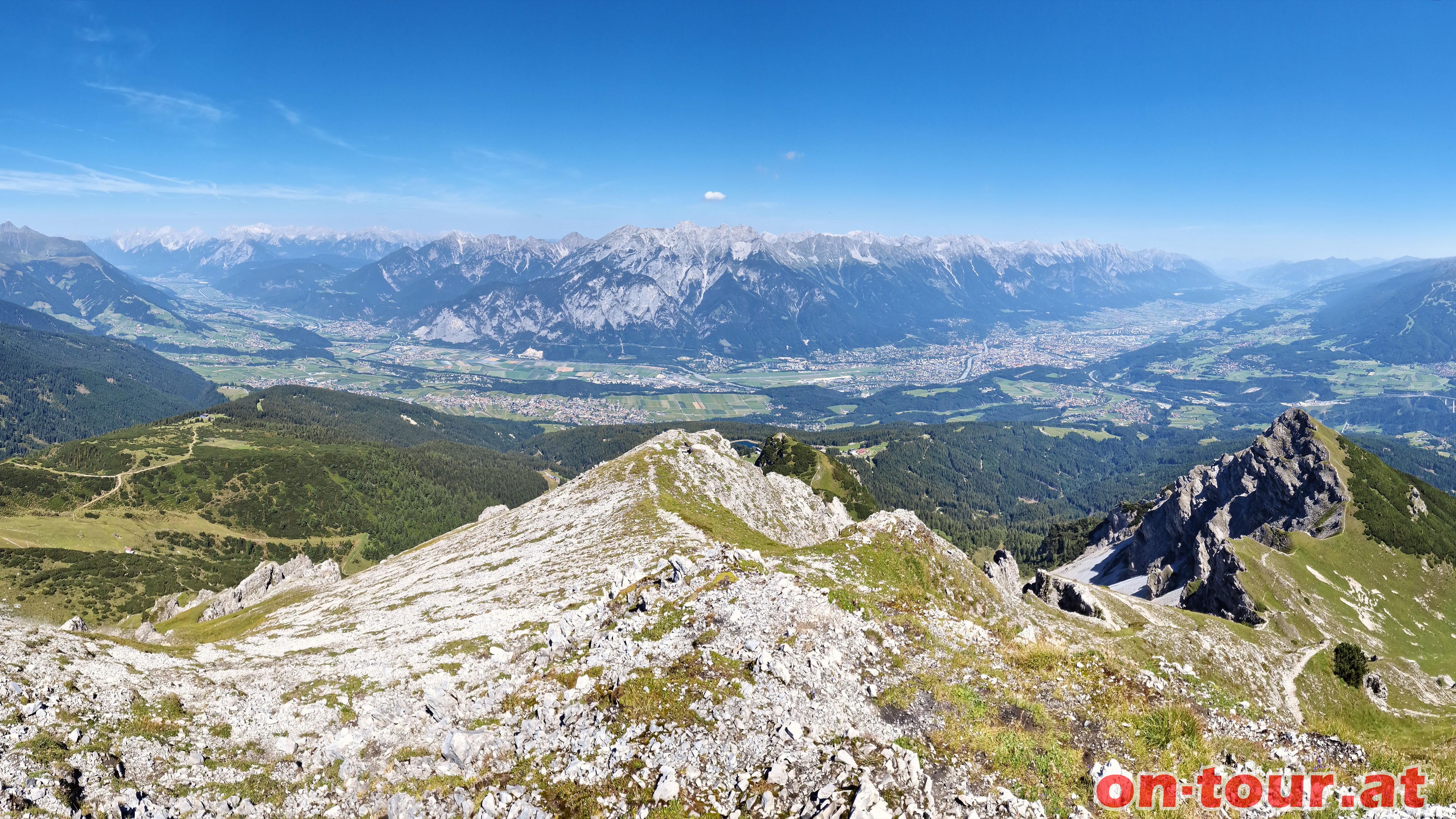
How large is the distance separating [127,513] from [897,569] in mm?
265890

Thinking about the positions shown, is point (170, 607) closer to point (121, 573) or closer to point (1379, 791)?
point (121, 573)

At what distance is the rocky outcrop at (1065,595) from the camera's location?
7188 centimetres

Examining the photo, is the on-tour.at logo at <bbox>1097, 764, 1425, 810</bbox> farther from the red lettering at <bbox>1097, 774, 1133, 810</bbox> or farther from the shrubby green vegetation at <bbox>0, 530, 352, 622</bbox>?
the shrubby green vegetation at <bbox>0, 530, 352, 622</bbox>

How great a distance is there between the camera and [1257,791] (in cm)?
1956

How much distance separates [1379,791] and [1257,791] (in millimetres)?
3816

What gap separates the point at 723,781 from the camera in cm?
2089

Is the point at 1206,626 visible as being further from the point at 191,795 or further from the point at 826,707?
the point at 191,795

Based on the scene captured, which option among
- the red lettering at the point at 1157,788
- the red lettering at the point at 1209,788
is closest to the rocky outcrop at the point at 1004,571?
the red lettering at the point at 1209,788

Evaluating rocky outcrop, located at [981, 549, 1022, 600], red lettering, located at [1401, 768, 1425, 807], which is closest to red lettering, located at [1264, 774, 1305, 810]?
red lettering, located at [1401, 768, 1425, 807]

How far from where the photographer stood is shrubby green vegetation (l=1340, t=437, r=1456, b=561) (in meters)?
115

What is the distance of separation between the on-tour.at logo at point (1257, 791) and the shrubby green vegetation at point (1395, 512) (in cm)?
13981

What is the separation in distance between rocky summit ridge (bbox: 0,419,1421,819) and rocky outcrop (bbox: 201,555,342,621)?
48.1 meters

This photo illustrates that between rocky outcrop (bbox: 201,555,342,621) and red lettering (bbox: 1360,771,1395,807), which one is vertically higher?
red lettering (bbox: 1360,771,1395,807)

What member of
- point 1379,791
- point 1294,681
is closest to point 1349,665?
point 1294,681
